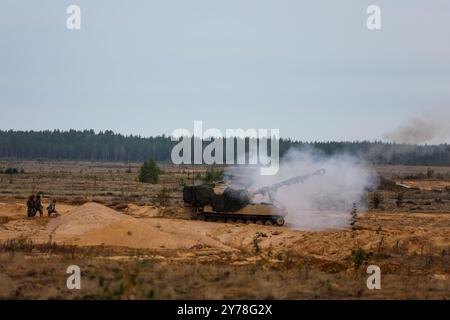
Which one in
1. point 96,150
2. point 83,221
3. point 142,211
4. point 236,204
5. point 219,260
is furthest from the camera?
point 96,150

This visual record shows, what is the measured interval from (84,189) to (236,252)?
1603 inches

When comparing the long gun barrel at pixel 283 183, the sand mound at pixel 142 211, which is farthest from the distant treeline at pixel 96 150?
the long gun barrel at pixel 283 183

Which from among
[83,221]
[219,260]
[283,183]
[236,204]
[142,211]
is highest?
[283,183]

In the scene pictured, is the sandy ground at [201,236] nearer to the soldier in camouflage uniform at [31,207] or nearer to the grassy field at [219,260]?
the grassy field at [219,260]

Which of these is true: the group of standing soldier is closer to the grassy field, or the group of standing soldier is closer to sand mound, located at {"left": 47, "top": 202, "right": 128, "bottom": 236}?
the grassy field

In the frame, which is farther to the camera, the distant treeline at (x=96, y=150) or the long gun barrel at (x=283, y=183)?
the distant treeline at (x=96, y=150)

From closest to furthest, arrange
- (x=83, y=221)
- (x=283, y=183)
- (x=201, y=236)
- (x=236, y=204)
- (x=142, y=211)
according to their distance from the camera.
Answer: (x=201, y=236) < (x=83, y=221) < (x=236, y=204) < (x=283, y=183) < (x=142, y=211)

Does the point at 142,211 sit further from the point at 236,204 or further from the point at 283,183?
the point at 283,183

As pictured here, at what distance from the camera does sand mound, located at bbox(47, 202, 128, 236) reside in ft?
89.2

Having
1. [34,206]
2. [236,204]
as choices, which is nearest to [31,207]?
[34,206]

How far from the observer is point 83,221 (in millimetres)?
28219

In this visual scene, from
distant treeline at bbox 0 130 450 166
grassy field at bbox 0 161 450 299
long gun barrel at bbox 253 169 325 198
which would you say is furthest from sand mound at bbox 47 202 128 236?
distant treeline at bbox 0 130 450 166

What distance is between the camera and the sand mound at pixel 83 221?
27.2 meters

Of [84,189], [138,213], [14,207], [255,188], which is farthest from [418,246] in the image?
[84,189]
